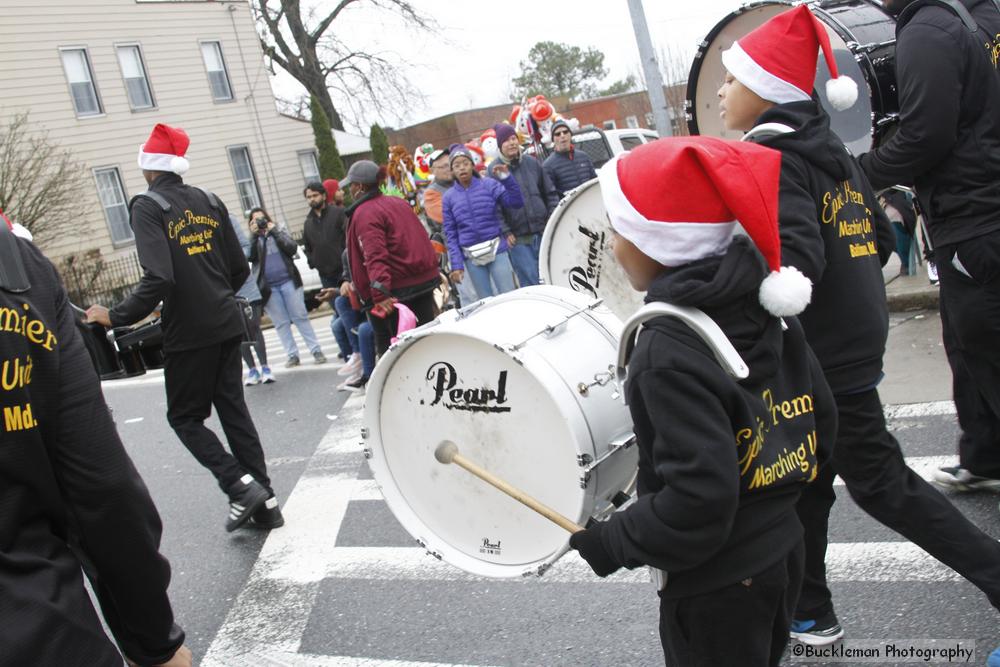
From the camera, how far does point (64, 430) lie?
2.34 m

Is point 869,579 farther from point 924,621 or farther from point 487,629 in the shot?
point 487,629

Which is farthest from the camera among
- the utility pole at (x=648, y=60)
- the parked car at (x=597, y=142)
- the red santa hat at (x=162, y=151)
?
the parked car at (x=597, y=142)

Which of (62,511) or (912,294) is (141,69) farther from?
(62,511)

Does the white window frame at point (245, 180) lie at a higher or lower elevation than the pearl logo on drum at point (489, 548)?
higher

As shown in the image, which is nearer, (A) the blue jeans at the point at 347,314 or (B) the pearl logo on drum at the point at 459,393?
(B) the pearl logo on drum at the point at 459,393

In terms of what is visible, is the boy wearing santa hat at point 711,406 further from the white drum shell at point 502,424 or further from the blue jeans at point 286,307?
the blue jeans at point 286,307

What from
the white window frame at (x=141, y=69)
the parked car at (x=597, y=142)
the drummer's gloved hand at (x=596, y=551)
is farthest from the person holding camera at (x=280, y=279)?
the white window frame at (x=141, y=69)

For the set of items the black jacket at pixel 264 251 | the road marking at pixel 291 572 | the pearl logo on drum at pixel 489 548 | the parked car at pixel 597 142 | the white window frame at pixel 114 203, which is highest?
the white window frame at pixel 114 203

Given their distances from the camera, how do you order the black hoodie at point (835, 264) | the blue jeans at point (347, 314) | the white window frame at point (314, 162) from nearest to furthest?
the black hoodie at point (835, 264)
the blue jeans at point (347, 314)
the white window frame at point (314, 162)

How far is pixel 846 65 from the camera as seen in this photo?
528 cm

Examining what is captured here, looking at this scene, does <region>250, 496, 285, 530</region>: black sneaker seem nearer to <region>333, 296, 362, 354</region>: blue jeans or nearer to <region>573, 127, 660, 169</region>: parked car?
<region>333, 296, 362, 354</region>: blue jeans

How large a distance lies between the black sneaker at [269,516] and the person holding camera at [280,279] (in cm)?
471

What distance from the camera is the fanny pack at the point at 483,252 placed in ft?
29.2

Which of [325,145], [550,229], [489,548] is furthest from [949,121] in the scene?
[325,145]
